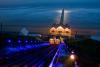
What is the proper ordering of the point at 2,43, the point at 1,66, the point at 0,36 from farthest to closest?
1. the point at 0,36
2. the point at 2,43
3. the point at 1,66

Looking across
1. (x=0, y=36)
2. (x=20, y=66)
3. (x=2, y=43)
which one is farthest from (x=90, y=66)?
(x=0, y=36)

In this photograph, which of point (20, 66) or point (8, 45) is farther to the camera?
point (8, 45)

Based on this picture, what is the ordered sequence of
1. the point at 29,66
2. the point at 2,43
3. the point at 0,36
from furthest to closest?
the point at 0,36 < the point at 2,43 < the point at 29,66

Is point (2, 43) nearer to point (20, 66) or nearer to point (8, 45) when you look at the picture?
point (8, 45)

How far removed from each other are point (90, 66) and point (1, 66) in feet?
32.2

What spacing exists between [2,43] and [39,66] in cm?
4442

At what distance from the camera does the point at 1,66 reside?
46000mm

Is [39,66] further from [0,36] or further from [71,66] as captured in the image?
[0,36]

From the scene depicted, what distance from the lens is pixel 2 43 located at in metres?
92.4

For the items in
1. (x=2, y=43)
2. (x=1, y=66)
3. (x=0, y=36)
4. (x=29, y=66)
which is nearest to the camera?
(x=1, y=66)

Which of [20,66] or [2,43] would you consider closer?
[20,66]

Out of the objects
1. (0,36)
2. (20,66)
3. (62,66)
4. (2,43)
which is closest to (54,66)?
(62,66)

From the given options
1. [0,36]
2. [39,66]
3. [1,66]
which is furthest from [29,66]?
[0,36]

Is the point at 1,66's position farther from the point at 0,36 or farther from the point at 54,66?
the point at 0,36
